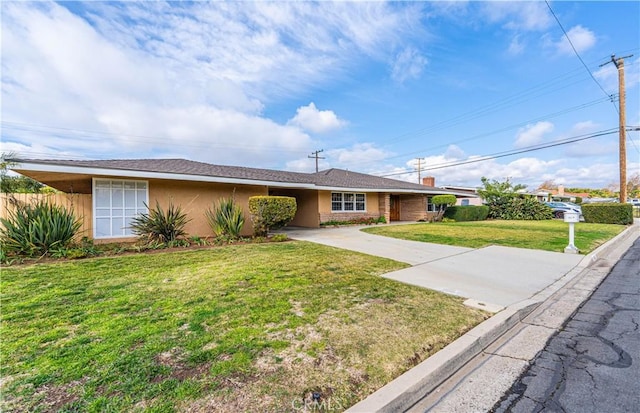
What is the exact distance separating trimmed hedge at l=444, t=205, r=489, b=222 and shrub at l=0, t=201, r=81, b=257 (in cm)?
2288

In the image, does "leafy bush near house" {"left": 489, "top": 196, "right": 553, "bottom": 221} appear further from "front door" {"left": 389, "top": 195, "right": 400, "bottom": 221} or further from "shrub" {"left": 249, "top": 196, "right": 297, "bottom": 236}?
"shrub" {"left": 249, "top": 196, "right": 297, "bottom": 236}

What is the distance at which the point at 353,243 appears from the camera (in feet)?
34.5

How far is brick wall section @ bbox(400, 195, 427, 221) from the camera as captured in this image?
72.4 feet

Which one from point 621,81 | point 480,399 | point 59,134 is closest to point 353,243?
point 480,399

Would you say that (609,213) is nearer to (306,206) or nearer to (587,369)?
(306,206)

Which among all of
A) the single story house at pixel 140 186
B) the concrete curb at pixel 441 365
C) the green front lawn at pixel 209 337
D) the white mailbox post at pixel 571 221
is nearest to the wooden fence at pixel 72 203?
the single story house at pixel 140 186

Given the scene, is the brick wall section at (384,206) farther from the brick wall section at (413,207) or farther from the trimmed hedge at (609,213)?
the trimmed hedge at (609,213)

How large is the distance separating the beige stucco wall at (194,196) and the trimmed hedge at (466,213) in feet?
55.1

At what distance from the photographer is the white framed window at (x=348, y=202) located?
1786cm

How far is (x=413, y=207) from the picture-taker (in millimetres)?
22609

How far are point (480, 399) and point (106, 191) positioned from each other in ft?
38.9

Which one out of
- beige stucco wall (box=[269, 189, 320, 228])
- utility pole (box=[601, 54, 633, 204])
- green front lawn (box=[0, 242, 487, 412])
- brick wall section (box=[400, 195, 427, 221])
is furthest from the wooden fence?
utility pole (box=[601, 54, 633, 204])

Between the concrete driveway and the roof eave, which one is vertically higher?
the roof eave

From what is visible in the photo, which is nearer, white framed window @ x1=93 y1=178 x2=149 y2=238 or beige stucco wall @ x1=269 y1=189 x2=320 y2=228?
white framed window @ x1=93 y1=178 x2=149 y2=238
